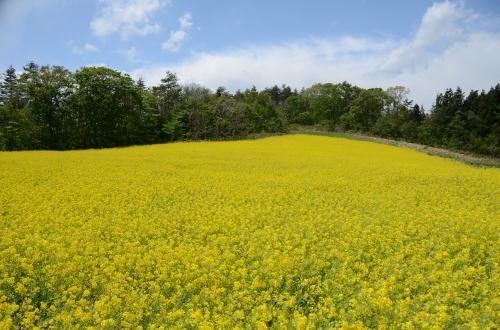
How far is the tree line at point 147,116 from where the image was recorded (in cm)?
4078

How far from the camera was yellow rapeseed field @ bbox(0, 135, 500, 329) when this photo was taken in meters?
5.72

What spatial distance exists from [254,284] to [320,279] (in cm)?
144

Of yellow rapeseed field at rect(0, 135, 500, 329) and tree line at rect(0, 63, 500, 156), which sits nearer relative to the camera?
yellow rapeseed field at rect(0, 135, 500, 329)

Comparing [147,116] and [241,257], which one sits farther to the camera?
[147,116]

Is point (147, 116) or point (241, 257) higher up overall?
point (147, 116)

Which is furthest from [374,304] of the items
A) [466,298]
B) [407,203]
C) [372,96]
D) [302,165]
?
[372,96]

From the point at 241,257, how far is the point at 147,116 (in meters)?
44.2

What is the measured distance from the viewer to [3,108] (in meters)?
39.7

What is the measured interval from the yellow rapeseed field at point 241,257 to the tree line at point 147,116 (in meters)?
30.3

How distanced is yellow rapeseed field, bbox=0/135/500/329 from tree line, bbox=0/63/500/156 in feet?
99.5

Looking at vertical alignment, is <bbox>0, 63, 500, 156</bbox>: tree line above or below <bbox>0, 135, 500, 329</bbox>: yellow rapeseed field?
above

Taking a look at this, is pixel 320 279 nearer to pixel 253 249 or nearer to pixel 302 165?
pixel 253 249

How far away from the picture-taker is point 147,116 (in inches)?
1930

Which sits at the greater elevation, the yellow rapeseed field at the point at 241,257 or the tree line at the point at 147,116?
the tree line at the point at 147,116
